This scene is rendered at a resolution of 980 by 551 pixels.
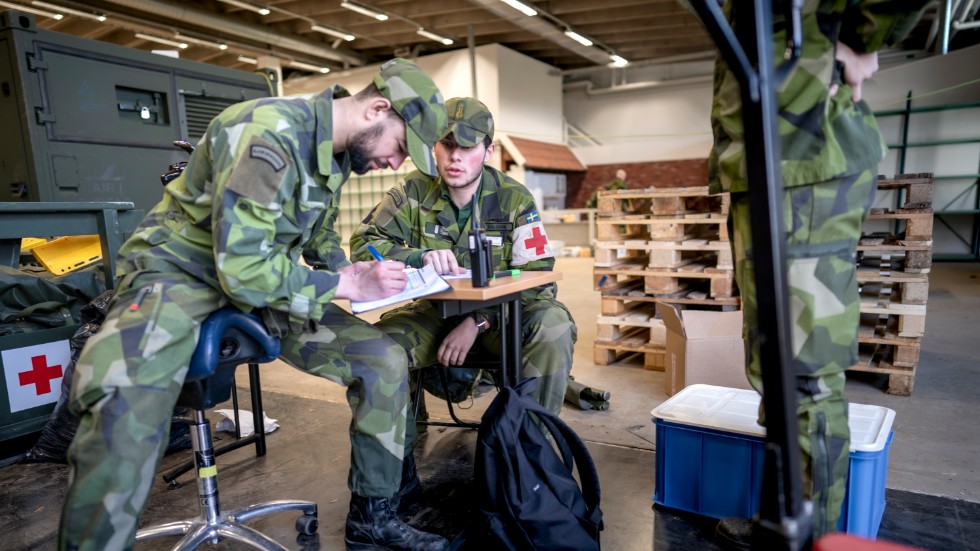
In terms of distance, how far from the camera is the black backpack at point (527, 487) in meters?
1.54

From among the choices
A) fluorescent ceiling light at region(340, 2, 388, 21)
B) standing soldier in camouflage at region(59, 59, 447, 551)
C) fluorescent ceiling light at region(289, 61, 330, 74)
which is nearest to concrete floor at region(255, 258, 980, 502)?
standing soldier in camouflage at region(59, 59, 447, 551)

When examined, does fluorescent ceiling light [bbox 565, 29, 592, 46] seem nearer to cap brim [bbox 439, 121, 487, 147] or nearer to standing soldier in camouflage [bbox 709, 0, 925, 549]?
cap brim [bbox 439, 121, 487, 147]

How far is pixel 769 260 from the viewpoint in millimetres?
897

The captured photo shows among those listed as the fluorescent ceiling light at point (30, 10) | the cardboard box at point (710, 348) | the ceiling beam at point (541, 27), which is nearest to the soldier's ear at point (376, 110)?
the cardboard box at point (710, 348)

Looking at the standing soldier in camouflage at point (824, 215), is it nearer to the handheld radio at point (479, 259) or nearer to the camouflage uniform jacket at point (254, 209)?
the handheld radio at point (479, 259)

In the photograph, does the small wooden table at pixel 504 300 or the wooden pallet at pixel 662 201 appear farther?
the wooden pallet at pixel 662 201

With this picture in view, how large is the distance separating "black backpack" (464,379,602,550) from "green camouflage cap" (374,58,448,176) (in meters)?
0.73

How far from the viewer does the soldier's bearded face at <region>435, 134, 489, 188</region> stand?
88.0 inches

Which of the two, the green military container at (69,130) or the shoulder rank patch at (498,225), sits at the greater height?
the green military container at (69,130)

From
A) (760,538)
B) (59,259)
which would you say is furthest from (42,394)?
(760,538)

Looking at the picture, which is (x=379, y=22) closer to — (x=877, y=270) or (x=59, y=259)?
(x=59, y=259)

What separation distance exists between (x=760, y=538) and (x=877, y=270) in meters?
2.67

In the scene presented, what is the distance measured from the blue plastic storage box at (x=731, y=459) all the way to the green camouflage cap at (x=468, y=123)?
3.89ft

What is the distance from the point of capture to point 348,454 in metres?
2.40
